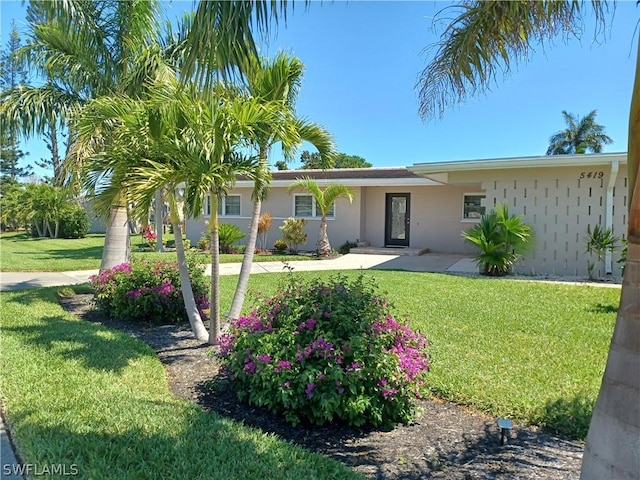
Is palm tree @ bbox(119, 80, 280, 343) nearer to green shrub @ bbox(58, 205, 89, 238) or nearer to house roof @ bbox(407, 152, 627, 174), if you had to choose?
house roof @ bbox(407, 152, 627, 174)

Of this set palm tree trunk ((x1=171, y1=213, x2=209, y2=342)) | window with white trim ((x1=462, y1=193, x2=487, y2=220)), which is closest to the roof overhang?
window with white trim ((x1=462, y1=193, x2=487, y2=220))

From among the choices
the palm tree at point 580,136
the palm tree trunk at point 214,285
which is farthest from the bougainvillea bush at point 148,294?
the palm tree at point 580,136

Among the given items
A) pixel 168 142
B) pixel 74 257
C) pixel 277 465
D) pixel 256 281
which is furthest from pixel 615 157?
pixel 74 257

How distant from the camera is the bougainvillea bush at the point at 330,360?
12.2 ft

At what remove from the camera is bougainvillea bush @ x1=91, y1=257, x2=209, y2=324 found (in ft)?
24.2

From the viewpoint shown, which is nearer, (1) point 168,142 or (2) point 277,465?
(2) point 277,465

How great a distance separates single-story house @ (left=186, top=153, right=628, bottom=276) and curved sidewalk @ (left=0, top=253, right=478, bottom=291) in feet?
5.88

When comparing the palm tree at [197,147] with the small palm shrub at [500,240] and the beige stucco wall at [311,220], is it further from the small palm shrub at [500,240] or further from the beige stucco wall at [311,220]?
the beige stucco wall at [311,220]

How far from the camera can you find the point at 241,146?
5570 millimetres

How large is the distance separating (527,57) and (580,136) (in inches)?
1614

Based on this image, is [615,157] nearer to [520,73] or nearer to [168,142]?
[520,73]

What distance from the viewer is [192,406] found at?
3.99m

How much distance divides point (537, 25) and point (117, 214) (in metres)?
8.69

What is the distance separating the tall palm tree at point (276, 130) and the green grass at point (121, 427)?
1.93m
